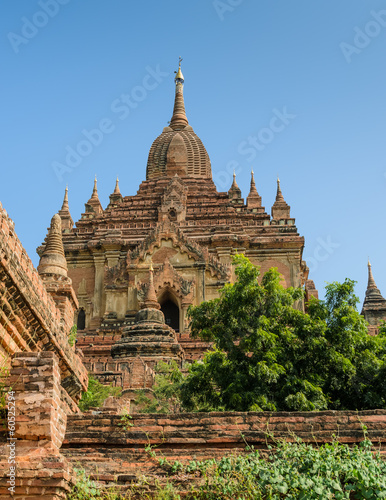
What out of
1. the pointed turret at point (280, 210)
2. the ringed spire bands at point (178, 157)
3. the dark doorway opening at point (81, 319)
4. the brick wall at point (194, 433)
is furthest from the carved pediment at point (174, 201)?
the brick wall at point (194, 433)

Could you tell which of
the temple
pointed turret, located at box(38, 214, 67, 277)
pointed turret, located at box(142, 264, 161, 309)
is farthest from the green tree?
pointed turret, located at box(142, 264, 161, 309)

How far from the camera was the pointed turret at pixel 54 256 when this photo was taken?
67.8 feet

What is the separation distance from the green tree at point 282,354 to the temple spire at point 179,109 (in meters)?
31.5

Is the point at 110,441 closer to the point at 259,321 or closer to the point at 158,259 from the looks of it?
the point at 259,321

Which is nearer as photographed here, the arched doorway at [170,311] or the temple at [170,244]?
the temple at [170,244]

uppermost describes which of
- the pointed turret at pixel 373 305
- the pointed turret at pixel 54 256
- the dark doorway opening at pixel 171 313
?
the pointed turret at pixel 373 305

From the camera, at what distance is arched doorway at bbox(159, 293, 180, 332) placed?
106 ft

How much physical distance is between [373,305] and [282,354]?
2756cm

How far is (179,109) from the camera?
48.6 meters

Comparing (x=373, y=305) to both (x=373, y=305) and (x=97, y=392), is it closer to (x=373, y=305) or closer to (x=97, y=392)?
(x=373, y=305)

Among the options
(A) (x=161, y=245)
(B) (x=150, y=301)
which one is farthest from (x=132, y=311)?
(B) (x=150, y=301)

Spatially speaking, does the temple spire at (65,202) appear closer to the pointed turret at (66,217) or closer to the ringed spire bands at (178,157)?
the pointed turret at (66,217)

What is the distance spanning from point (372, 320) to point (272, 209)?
8.47 m

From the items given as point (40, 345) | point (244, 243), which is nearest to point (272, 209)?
point (244, 243)
